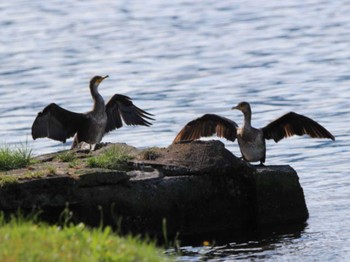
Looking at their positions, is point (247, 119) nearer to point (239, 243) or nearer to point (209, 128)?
point (209, 128)

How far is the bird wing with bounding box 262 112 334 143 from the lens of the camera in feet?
54.2

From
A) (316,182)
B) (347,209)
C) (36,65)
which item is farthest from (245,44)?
(347,209)

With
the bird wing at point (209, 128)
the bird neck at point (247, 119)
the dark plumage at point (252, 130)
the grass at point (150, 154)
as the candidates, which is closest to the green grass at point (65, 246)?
the grass at point (150, 154)

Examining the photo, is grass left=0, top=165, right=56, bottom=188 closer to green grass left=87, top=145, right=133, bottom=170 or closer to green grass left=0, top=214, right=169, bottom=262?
green grass left=87, top=145, right=133, bottom=170

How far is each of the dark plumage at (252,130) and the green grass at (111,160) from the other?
7.04ft

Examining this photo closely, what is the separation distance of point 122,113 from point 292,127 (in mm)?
2786

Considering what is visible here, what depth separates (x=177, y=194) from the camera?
1398 centimetres

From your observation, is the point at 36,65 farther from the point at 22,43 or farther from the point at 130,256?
the point at 130,256

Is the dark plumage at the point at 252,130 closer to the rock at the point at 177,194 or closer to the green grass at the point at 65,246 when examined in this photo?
the rock at the point at 177,194

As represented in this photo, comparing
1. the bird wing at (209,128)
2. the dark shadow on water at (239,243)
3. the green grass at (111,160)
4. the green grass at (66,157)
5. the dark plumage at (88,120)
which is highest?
the dark plumage at (88,120)

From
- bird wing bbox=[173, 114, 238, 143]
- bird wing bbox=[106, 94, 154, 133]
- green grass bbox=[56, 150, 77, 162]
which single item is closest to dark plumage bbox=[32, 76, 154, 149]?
bird wing bbox=[106, 94, 154, 133]

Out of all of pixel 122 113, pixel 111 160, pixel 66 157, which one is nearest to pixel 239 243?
pixel 111 160

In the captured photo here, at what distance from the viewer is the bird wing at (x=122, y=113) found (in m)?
18.1

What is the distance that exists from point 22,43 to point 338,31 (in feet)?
28.1
